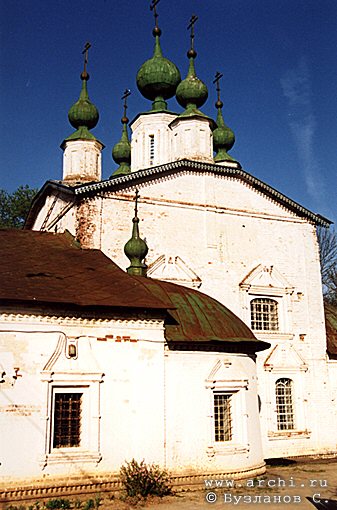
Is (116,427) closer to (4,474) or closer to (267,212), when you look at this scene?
(4,474)

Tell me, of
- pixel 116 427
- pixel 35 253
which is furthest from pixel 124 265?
pixel 116 427

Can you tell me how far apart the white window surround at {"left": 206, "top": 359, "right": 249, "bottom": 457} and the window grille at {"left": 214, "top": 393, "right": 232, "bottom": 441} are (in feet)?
0.22

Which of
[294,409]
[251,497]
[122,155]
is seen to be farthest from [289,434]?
[122,155]

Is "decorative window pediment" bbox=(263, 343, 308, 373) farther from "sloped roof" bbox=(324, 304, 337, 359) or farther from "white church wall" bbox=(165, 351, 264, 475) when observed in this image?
"white church wall" bbox=(165, 351, 264, 475)

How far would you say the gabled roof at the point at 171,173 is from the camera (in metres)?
14.1

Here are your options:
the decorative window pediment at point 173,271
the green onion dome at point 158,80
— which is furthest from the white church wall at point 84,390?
the green onion dome at point 158,80

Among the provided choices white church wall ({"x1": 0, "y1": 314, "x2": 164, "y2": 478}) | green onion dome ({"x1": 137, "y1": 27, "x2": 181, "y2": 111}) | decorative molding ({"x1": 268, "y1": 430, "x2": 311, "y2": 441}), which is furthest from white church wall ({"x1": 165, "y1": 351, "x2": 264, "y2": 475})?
green onion dome ({"x1": 137, "y1": 27, "x2": 181, "y2": 111})

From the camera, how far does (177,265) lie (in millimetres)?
14766

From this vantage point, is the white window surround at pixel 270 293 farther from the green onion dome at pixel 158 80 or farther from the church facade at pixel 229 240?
the green onion dome at pixel 158 80

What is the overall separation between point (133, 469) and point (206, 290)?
6.40 m

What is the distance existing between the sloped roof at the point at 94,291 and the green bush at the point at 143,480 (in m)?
2.23

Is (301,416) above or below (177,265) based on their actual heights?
below

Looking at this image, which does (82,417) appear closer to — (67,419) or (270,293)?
(67,419)

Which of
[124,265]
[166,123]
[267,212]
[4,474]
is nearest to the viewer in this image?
[4,474]
